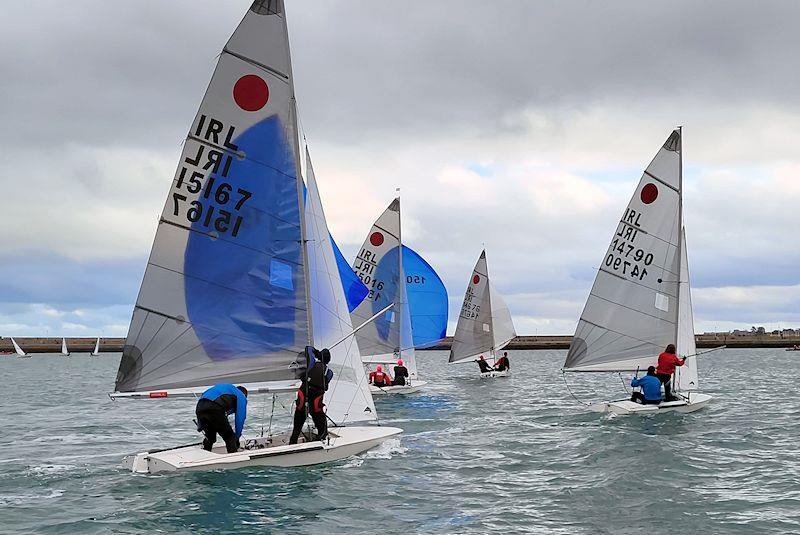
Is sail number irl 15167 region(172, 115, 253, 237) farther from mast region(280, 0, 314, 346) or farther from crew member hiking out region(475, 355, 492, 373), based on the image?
crew member hiking out region(475, 355, 492, 373)

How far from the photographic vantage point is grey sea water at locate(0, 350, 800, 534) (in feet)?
39.9

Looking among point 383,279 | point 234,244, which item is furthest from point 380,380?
point 234,244

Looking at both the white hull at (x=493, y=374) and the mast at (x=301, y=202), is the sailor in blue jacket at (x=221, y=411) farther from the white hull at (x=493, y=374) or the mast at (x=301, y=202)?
the white hull at (x=493, y=374)

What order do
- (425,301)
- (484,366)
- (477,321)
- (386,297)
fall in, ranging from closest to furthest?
(386,297) → (425,301) → (484,366) → (477,321)

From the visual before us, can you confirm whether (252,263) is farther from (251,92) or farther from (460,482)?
(460,482)

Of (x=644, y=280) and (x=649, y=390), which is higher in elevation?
(x=644, y=280)

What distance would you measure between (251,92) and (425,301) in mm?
27073

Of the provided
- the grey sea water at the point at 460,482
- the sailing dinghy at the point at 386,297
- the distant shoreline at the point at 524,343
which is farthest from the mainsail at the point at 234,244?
the distant shoreline at the point at 524,343

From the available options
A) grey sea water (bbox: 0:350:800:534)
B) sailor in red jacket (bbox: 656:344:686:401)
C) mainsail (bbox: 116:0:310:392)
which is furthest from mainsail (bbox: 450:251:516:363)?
mainsail (bbox: 116:0:310:392)

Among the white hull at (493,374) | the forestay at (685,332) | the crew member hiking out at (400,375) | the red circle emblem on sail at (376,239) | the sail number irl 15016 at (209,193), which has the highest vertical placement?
the red circle emblem on sail at (376,239)

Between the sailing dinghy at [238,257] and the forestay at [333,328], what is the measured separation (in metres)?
→ 0.59

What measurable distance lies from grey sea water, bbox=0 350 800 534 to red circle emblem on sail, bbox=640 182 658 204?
6.29m

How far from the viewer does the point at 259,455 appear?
14.0m

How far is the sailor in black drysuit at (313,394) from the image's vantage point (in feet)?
50.0
